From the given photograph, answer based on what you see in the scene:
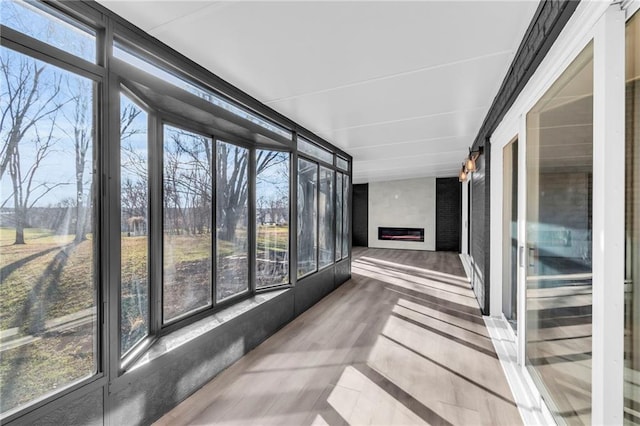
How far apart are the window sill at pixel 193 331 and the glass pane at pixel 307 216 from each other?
1.12 meters

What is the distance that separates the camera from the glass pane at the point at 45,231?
129 centimetres

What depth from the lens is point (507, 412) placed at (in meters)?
1.96

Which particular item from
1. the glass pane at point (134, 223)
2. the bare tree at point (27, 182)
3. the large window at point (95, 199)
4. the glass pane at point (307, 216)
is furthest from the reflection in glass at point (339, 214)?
the bare tree at point (27, 182)

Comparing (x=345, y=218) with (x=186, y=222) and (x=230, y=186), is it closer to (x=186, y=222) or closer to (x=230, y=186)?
(x=230, y=186)

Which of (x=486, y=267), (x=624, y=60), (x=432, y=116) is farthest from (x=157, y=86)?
(x=486, y=267)

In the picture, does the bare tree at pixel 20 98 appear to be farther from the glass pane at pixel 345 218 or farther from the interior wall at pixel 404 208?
the interior wall at pixel 404 208

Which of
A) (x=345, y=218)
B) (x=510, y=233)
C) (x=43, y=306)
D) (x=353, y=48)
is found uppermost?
(x=353, y=48)

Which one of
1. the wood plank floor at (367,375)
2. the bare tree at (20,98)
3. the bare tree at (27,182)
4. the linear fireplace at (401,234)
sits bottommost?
the wood plank floor at (367,375)

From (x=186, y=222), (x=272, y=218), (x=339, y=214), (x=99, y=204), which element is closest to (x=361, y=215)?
(x=339, y=214)

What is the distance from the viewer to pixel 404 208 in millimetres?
10570

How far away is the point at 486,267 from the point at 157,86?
3849 millimetres

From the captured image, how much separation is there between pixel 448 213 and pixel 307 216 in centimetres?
729

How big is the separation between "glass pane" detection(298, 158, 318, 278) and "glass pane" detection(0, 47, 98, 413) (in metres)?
2.70

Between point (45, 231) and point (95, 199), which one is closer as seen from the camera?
point (45, 231)
